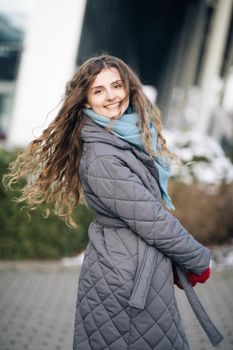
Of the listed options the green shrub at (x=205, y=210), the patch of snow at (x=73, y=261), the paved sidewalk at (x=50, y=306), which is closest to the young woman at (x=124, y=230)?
the paved sidewalk at (x=50, y=306)

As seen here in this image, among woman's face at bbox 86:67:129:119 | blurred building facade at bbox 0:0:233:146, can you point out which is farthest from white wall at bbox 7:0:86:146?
woman's face at bbox 86:67:129:119

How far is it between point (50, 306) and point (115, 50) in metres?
10.9

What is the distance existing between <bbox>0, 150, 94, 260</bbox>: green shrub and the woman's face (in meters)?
3.19

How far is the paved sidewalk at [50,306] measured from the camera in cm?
396

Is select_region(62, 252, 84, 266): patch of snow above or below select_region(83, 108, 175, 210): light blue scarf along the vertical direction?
below

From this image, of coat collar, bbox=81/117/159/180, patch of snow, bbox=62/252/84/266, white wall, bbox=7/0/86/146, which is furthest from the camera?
white wall, bbox=7/0/86/146

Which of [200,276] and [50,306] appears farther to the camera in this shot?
[50,306]

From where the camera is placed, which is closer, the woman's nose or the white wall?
the woman's nose

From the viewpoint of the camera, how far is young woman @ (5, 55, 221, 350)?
2.32m

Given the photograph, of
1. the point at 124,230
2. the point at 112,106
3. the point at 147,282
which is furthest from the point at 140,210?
the point at 112,106

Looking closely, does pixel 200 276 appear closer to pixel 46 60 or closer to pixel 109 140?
pixel 109 140

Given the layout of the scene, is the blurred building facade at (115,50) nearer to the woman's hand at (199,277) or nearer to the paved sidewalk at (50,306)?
the woman's hand at (199,277)

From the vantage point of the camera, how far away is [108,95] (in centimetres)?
255

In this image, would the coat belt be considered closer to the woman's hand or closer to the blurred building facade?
the woman's hand
